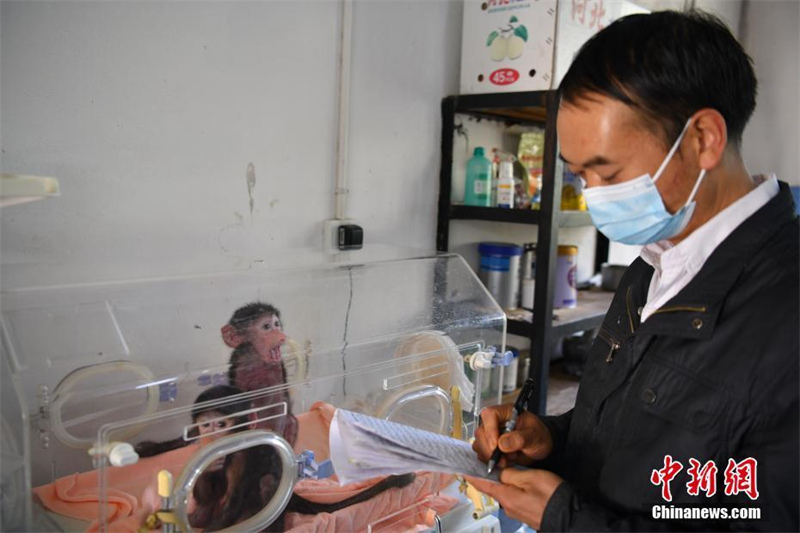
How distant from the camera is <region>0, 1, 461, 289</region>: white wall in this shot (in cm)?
126

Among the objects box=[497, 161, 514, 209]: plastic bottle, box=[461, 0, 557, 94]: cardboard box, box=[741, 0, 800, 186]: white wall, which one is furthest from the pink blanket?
box=[741, 0, 800, 186]: white wall

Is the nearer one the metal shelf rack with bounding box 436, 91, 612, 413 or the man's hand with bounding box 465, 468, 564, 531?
the man's hand with bounding box 465, 468, 564, 531

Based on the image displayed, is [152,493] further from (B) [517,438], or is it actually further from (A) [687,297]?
(A) [687,297]

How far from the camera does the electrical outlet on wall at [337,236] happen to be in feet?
5.83

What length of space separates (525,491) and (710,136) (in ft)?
1.85

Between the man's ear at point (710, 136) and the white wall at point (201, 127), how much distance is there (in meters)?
1.09

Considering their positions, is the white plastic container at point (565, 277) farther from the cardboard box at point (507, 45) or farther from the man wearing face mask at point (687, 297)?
the man wearing face mask at point (687, 297)

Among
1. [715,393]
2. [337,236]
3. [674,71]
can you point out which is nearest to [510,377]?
[337,236]

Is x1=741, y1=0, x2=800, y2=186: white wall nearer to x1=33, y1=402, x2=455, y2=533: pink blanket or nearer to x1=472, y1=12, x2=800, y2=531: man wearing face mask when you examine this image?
x1=472, y1=12, x2=800, y2=531: man wearing face mask

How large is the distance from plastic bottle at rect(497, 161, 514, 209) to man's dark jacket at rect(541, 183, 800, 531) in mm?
1127

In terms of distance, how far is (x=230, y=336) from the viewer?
1.27 m

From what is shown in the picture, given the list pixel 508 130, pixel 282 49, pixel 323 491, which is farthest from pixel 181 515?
pixel 508 130

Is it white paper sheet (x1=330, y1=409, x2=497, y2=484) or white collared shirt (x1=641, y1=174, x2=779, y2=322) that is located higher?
white collared shirt (x1=641, y1=174, x2=779, y2=322)

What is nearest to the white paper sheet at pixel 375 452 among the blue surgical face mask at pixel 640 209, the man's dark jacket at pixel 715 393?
the man's dark jacket at pixel 715 393
